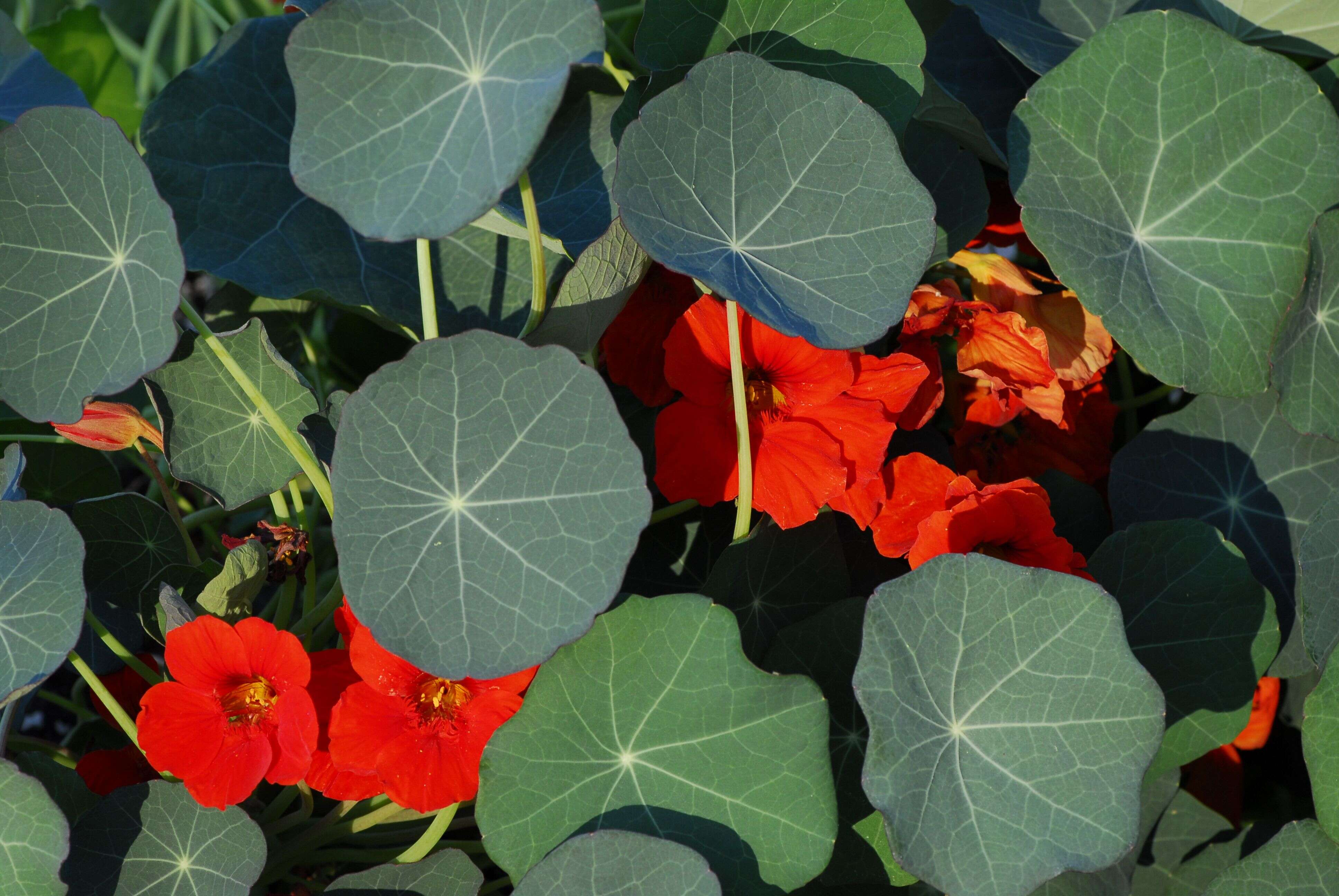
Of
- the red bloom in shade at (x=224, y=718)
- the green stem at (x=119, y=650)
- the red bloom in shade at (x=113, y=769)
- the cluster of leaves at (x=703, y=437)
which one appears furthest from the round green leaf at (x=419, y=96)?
the red bloom in shade at (x=113, y=769)

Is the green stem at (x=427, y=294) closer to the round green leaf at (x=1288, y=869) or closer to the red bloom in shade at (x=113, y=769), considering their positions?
the red bloom in shade at (x=113, y=769)

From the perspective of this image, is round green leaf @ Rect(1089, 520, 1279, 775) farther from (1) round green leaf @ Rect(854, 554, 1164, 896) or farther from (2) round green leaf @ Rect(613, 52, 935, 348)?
(2) round green leaf @ Rect(613, 52, 935, 348)

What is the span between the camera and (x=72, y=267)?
0.74m


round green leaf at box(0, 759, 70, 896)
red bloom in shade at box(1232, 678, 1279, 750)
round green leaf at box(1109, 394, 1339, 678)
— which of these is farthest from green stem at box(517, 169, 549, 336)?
red bloom in shade at box(1232, 678, 1279, 750)

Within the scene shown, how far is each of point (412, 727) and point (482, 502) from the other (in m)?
0.19

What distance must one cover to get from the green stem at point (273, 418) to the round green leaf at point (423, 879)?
0.97ft

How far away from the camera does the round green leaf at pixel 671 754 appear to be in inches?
28.0

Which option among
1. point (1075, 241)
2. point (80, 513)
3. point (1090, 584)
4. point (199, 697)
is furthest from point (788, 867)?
point (80, 513)

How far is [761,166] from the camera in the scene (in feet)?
2.52

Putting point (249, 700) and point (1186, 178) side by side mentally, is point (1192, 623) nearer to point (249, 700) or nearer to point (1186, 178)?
point (1186, 178)

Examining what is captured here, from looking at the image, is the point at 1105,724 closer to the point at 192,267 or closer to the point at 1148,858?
the point at 1148,858

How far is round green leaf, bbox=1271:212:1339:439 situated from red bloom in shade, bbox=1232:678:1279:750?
315mm

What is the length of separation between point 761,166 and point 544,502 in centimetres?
33

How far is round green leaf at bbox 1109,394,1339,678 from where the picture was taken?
3.12 feet
